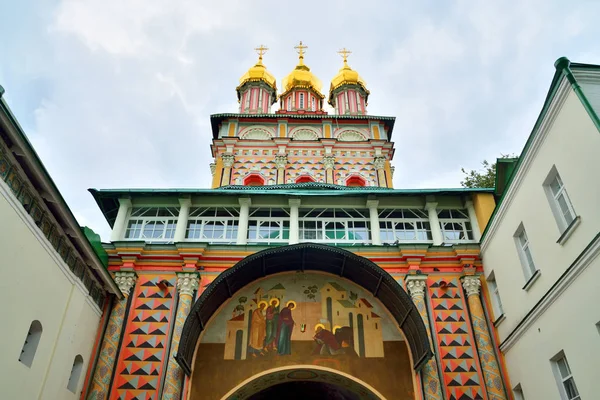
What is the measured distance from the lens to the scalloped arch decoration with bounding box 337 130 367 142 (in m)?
29.2

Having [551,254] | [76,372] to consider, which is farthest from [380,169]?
[76,372]

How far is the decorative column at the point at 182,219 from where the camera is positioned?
1773 centimetres

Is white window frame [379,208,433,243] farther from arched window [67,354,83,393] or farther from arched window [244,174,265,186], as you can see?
arched window [67,354,83,393]

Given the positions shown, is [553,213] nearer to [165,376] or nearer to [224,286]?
[224,286]

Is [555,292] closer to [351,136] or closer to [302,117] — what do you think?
[351,136]

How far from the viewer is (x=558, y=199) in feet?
39.7

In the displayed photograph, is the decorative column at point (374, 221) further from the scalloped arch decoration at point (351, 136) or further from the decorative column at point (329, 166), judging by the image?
the scalloped arch decoration at point (351, 136)

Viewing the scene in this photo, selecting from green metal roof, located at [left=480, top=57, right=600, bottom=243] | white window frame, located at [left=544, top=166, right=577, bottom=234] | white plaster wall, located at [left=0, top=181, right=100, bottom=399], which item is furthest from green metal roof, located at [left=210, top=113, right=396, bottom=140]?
white window frame, located at [left=544, top=166, right=577, bottom=234]

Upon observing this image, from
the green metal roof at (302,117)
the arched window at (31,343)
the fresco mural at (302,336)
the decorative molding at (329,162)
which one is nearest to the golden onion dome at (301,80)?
the green metal roof at (302,117)

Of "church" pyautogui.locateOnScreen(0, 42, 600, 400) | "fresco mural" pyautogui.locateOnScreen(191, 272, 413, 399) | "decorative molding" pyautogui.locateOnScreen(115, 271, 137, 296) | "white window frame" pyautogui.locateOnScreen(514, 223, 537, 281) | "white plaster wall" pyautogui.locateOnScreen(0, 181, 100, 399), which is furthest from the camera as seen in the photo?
"decorative molding" pyautogui.locateOnScreen(115, 271, 137, 296)

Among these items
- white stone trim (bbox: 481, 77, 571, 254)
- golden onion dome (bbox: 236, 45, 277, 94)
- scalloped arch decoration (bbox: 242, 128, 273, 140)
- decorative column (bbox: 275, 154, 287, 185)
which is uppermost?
golden onion dome (bbox: 236, 45, 277, 94)

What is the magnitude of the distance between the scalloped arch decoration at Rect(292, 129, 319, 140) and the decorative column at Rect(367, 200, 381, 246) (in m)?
11.0

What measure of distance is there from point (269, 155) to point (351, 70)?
1100 centimetres

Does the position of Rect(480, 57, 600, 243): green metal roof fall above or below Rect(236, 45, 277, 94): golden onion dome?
below
